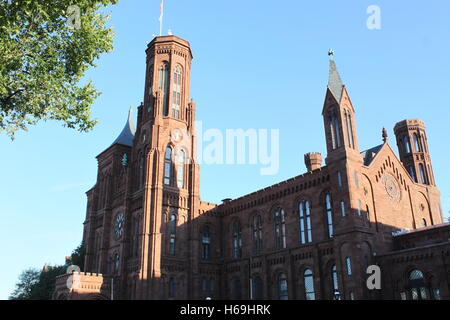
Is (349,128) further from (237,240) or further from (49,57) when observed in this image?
(49,57)

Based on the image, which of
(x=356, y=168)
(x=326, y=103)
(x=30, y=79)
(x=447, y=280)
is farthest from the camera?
(x=326, y=103)

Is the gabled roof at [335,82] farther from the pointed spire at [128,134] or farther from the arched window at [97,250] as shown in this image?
the arched window at [97,250]

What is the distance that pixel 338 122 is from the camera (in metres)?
39.0

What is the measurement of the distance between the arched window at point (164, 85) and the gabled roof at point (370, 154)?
2394cm

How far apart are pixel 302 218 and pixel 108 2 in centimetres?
2782

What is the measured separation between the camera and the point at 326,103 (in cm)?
4059

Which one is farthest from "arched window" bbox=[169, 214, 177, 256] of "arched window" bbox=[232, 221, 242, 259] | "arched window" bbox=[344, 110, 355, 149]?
"arched window" bbox=[344, 110, 355, 149]

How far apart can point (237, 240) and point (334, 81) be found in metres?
20.8

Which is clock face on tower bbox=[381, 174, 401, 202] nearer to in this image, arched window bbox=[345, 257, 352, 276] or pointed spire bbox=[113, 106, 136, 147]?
arched window bbox=[345, 257, 352, 276]

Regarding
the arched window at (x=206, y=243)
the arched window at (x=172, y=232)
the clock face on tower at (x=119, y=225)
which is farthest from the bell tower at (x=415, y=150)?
the clock face on tower at (x=119, y=225)
